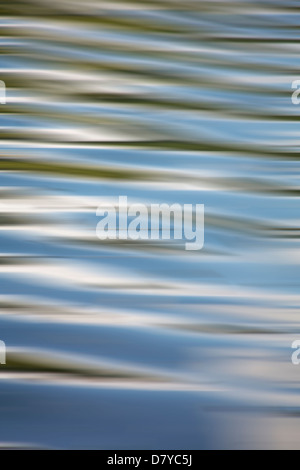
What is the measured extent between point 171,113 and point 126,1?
0.51 metres

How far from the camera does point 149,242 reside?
5.74 ft

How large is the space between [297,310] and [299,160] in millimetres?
538

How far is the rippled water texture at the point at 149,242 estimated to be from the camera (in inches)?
56.1

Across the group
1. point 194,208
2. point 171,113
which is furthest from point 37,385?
point 171,113

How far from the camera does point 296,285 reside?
5.52 feet

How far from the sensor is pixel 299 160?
1954 millimetres

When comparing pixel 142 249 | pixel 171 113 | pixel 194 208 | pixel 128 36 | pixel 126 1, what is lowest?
pixel 142 249

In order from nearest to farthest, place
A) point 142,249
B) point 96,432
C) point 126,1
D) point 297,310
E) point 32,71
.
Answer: point 96,432 < point 297,310 < point 142,249 < point 32,71 < point 126,1

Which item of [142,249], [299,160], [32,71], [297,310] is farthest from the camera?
[32,71]

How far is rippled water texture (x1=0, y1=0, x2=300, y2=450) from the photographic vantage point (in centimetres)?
143

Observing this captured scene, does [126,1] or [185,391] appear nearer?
[185,391]

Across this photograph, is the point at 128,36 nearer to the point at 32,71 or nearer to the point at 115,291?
the point at 32,71

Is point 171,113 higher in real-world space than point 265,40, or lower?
lower

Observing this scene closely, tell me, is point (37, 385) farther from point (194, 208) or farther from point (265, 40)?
point (265, 40)
